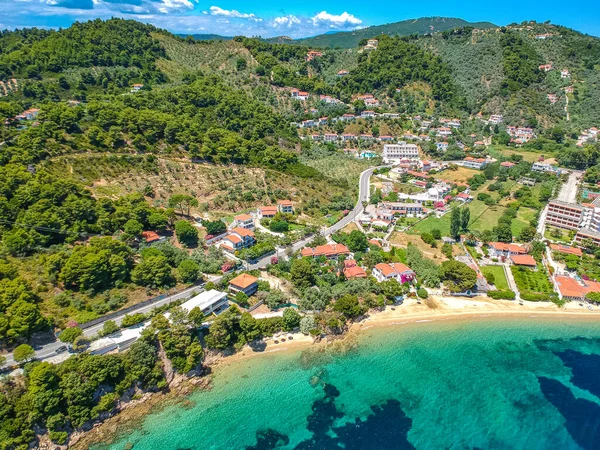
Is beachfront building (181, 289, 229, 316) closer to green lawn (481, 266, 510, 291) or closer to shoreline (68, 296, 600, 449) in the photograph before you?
shoreline (68, 296, 600, 449)

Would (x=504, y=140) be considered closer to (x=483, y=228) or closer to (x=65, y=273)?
(x=483, y=228)

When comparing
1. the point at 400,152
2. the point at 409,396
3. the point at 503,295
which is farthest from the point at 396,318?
the point at 400,152

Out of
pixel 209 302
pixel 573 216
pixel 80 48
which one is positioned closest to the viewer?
pixel 209 302

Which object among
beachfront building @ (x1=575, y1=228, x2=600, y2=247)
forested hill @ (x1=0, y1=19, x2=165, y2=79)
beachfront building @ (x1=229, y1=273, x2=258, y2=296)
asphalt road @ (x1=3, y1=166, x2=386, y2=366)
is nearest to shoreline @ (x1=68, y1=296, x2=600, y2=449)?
beachfront building @ (x1=229, y1=273, x2=258, y2=296)

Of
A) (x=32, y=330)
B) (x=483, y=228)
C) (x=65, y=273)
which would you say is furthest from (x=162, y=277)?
(x=483, y=228)

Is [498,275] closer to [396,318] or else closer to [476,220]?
[476,220]

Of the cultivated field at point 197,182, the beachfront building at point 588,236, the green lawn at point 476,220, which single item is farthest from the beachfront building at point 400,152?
the beachfront building at point 588,236

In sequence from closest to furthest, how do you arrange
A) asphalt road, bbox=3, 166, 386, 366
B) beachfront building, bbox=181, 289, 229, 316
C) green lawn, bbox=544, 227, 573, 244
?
asphalt road, bbox=3, 166, 386, 366 → beachfront building, bbox=181, 289, 229, 316 → green lawn, bbox=544, 227, 573, 244
